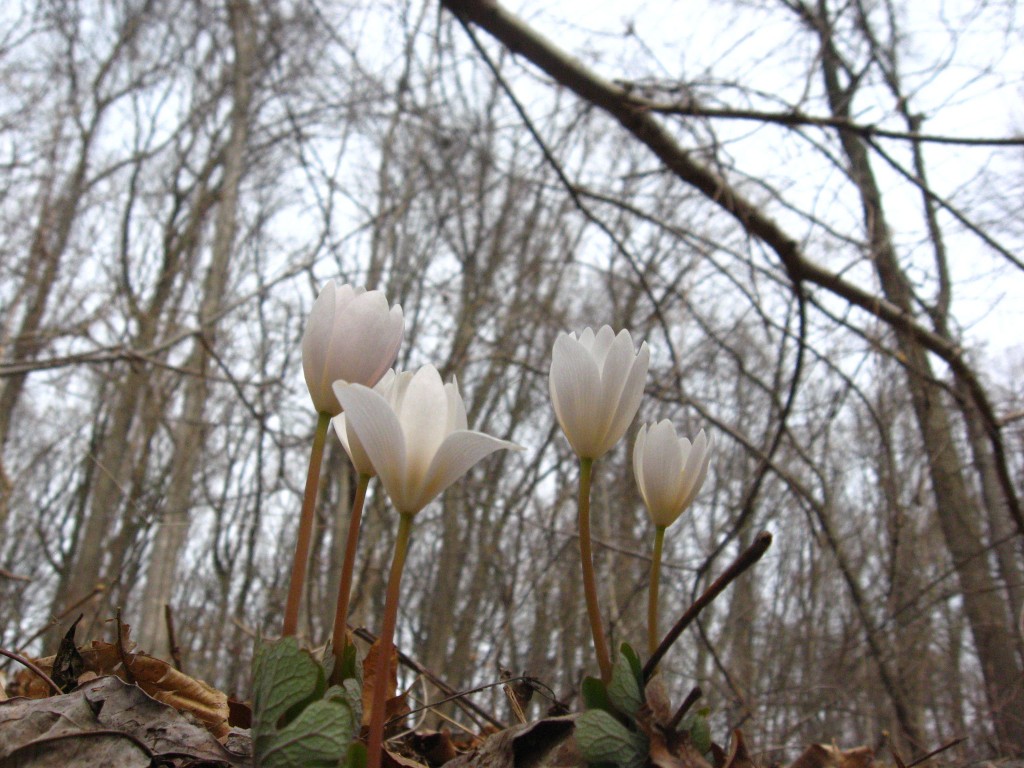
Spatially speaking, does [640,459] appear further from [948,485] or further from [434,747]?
[948,485]

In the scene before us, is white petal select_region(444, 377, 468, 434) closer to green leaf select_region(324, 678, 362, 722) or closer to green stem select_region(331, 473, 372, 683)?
green stem select_region(331, 473, 372, 683)

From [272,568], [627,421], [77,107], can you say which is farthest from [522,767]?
[77,107]

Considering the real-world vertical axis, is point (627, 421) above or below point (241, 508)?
below

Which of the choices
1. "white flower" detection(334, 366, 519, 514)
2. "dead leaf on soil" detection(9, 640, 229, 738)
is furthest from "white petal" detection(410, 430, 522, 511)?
"dead leaf on soil" detection(9, 640, 229, 738)

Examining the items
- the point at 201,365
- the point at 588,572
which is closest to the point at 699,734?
the point at 588,572

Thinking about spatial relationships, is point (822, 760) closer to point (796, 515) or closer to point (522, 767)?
point (522, 767)
